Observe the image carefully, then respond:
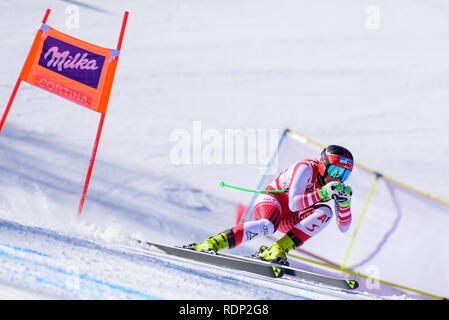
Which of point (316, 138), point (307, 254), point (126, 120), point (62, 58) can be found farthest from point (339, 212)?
point (126, 120)

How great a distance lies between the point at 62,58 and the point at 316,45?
6654mm

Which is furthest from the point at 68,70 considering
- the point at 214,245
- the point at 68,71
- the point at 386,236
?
the point at 386,236

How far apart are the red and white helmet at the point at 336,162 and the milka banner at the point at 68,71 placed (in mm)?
2026

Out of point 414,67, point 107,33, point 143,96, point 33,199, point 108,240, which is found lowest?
point 108,240

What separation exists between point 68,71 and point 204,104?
4691 mm

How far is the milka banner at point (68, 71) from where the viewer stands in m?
5.14

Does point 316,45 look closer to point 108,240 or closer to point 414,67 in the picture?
point 414,67

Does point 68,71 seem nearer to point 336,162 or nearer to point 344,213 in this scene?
point 336,162

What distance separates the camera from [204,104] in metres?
9.73

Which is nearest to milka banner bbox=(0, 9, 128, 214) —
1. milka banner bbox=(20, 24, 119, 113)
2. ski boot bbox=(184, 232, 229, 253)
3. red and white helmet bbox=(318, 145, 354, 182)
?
milka banner bbox=(20, 24, 119, 113)

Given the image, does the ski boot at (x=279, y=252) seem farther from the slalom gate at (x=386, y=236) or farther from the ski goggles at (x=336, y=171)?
the slalom gate at (x=386, y=236)

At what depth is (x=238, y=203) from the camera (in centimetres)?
712

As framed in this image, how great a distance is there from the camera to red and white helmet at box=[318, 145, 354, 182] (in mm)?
4207

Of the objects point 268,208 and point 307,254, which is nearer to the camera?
point 268,208
